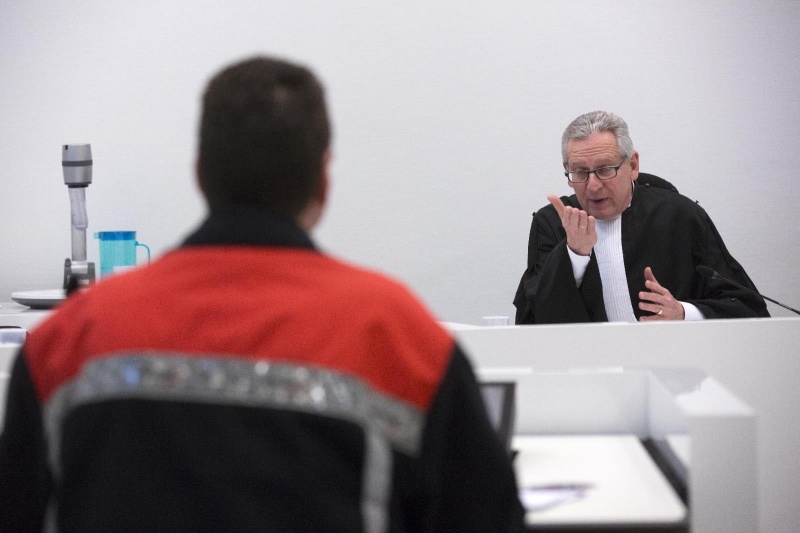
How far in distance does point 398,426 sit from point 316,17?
3.29m

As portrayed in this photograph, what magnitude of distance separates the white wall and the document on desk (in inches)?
92.6

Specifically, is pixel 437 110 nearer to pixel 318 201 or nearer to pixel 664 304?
pixel 664 304

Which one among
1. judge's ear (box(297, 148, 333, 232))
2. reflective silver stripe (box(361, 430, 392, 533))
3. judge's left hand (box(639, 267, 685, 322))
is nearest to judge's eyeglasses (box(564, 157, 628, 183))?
judge's left hand (box(639, 267, 685, 322))

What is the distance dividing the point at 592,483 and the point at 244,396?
2.36ft

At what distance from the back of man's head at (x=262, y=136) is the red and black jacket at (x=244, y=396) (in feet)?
0.09

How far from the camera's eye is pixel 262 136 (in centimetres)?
92

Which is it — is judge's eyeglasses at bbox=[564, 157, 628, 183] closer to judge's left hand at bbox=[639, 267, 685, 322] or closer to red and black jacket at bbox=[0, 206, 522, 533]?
judge's left hand at bbox=[639, 267, 685, 322]

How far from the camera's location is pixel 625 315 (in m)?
2.98

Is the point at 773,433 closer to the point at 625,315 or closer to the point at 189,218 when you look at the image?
the point at 625,315

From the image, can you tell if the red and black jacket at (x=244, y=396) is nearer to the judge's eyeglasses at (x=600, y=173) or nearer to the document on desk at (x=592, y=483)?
the document on desk at (x=592, y=483)

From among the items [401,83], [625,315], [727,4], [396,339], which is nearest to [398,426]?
[396,339]

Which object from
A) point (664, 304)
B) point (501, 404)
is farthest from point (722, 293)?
point (501, 404)

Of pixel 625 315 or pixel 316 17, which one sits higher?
pixel 316 17

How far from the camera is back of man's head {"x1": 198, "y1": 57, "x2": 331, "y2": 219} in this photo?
3.03 feet
